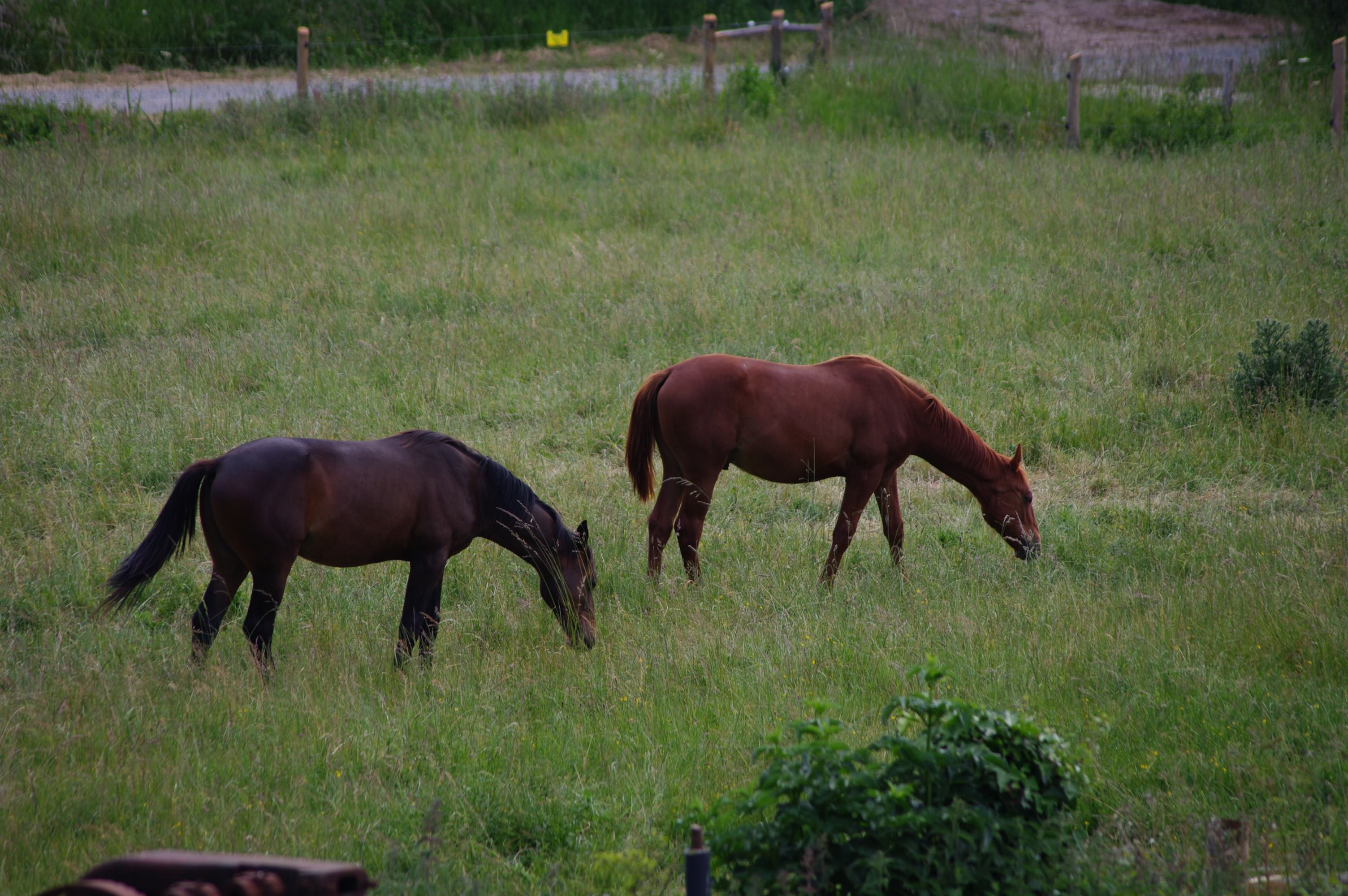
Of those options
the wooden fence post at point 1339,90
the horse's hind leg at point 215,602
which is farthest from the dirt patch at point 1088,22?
the horse's hind leg at point 215,602

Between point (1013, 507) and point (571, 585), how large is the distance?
295cm

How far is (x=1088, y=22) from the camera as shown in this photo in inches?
1043

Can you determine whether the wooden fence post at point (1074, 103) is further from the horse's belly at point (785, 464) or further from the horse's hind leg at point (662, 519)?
the horse's hind leg at point (662, 519)

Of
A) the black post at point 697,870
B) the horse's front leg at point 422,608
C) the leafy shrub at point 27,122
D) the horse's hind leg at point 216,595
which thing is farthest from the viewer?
the leafy shrub at point 27,122

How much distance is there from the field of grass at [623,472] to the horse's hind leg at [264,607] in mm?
88

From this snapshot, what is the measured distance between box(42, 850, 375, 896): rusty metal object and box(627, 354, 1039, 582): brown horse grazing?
417cm

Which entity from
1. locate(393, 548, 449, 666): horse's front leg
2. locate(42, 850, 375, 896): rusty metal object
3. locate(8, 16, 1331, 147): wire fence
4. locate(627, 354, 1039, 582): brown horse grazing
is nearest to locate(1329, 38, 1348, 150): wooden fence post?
locate(8, 16, 1331, 147): wire fence

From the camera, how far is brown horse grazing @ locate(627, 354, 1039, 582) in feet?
20.3

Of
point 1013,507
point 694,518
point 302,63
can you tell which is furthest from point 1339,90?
point 302,63

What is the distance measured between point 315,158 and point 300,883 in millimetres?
14670

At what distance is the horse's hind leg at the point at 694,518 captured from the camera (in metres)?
6.27

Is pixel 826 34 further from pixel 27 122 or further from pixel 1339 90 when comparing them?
pixel 27 122

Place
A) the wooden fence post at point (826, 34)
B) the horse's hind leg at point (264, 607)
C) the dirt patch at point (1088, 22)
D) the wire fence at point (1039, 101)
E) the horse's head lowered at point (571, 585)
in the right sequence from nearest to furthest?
the horse's hind leg at point (264, 607), the horse's head lowered at point (571, 585), the wire fence at point (1039, 101), the wooden fence post at point (826, 34), the dirt patch at point (1088, 22)

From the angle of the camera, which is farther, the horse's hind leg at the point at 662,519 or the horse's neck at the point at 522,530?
the horse's hind leg at the point at 662,519
